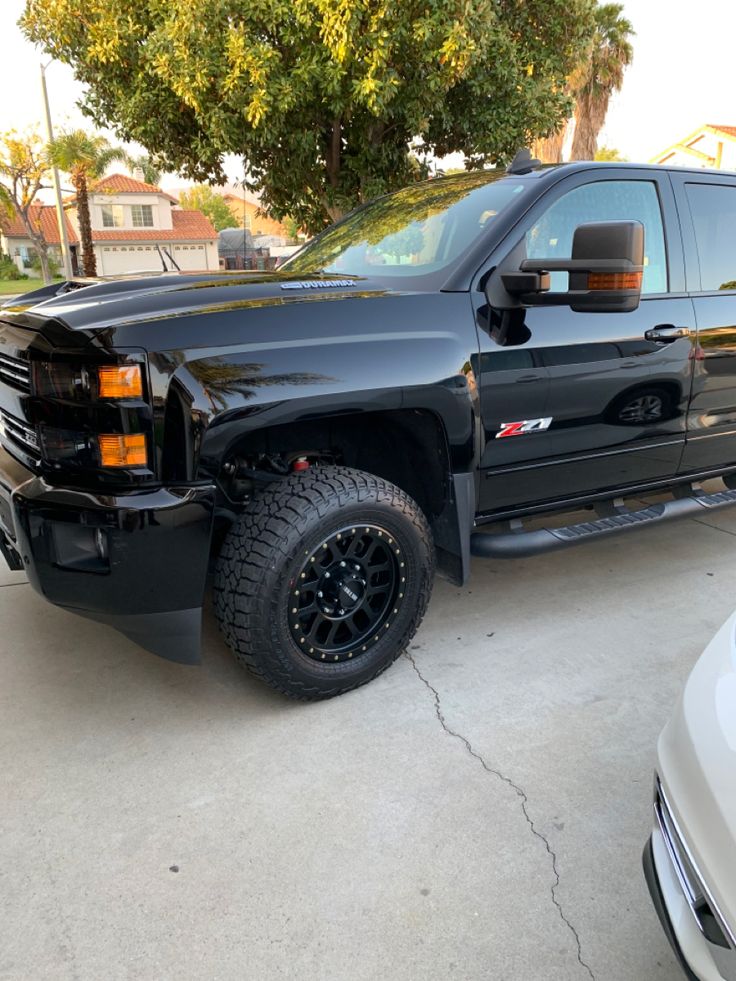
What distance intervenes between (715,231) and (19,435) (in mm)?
3127

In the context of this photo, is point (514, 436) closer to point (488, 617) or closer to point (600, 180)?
point (488, 617)

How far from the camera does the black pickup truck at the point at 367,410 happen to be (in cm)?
216

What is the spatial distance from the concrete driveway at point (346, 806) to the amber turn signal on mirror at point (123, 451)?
0.97m

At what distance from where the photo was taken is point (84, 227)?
96.5ft

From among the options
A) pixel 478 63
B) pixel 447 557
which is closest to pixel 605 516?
pixel 447 557

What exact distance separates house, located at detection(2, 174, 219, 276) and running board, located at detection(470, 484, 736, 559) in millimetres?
45746

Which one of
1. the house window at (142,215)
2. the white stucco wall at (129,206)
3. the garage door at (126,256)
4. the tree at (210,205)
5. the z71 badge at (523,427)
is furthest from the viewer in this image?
the tree at (210,205)

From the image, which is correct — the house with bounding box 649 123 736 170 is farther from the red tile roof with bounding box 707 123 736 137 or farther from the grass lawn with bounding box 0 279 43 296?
the grass lawn with bounding box 0 279 43 296

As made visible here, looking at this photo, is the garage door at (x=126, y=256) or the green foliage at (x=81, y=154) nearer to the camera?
the green foliage at (x=81, y=154)

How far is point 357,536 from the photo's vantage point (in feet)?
8.24

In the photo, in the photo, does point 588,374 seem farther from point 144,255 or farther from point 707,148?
point 144,255

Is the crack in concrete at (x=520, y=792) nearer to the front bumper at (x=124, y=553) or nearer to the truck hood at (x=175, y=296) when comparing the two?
the front bumper at (x=124, y=553)

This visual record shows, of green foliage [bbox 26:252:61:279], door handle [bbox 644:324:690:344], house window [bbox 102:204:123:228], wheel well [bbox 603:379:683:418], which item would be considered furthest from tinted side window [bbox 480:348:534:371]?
green foliage [bbox 26:252:61:279]

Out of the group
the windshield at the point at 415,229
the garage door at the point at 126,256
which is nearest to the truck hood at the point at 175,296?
the windshield at the point at 415,229
